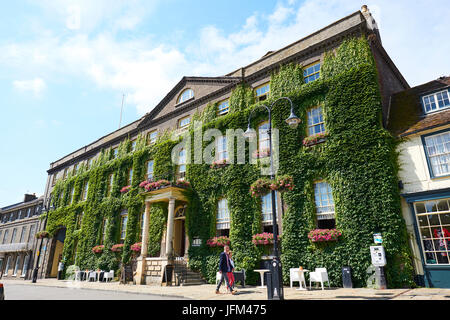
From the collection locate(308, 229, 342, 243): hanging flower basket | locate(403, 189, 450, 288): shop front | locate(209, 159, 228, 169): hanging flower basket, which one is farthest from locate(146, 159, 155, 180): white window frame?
locate(403, 189, 450, 288): shop front

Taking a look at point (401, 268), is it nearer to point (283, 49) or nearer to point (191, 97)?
point (283, 49)

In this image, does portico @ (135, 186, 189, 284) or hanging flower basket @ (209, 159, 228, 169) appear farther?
hanging flower basket @ (209, 159, 228, 169)

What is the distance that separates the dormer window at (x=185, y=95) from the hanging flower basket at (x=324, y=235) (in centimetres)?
1479

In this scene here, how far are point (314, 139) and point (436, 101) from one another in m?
5.96

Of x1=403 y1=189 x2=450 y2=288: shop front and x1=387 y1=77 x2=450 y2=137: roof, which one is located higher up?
x1=387 y1=77 x2=450 y2=137: roof

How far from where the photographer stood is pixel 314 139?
1526 cm

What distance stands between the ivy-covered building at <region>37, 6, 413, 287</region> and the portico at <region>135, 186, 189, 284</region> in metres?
0.07

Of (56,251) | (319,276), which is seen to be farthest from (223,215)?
(56,251)

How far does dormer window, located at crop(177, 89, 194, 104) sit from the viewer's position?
947 inches

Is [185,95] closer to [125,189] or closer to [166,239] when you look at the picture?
[125,189]

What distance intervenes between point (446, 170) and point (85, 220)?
27416 mm

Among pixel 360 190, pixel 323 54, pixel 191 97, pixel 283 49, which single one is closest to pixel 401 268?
pixel 360 190

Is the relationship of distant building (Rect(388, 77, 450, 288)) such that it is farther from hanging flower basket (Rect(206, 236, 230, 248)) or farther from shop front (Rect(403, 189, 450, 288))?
hanging flower basket (Rect(206, 236, 230, 248))

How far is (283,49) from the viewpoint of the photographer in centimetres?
1917
